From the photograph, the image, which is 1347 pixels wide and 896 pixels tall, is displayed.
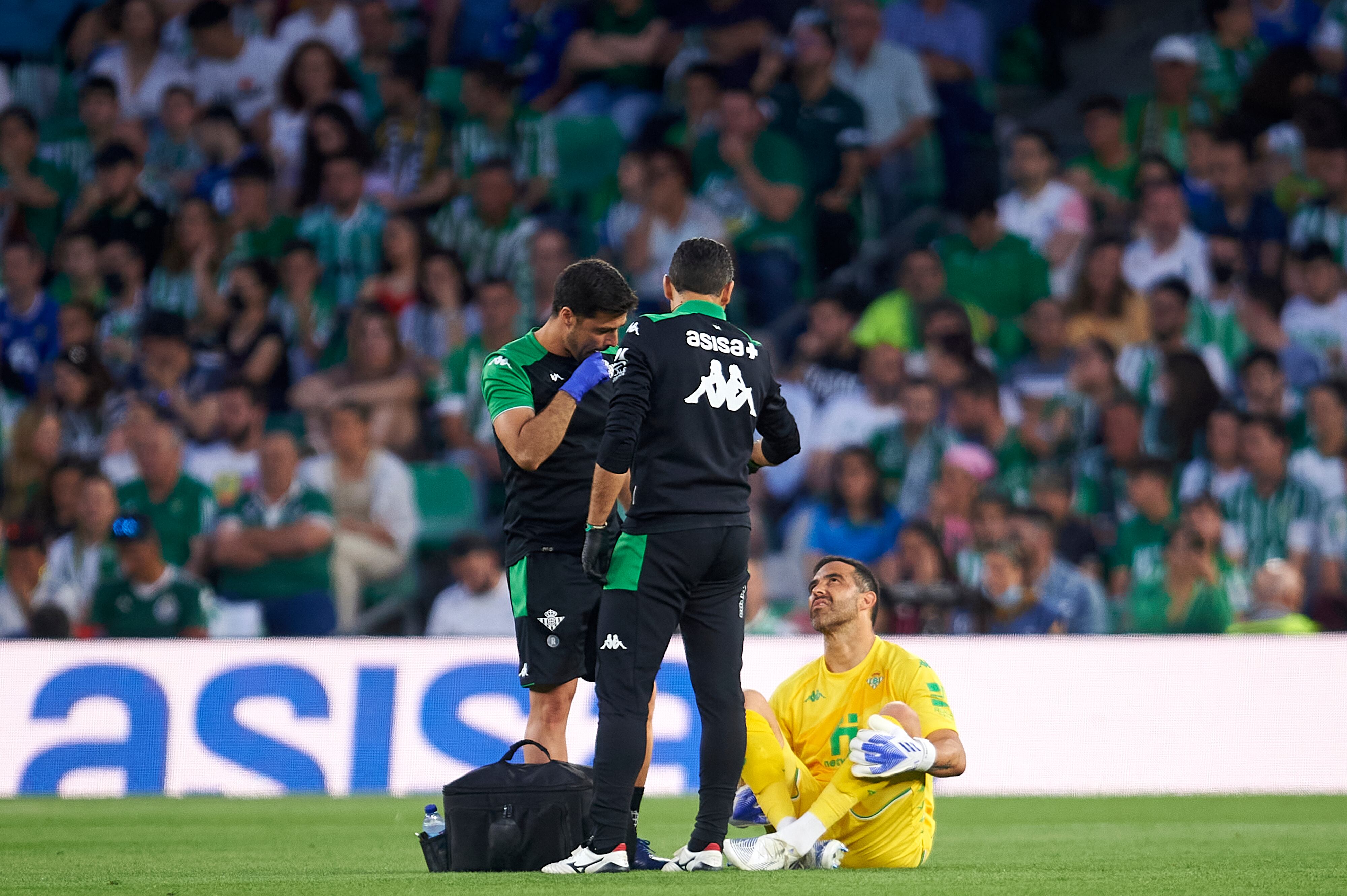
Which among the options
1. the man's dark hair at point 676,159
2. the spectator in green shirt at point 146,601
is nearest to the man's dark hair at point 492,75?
the man's dark hair at point 676,159

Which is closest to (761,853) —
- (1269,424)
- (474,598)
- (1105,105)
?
(474,598)

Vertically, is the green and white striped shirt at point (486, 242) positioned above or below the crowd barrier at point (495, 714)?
above

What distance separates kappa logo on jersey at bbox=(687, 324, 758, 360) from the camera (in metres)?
5.51

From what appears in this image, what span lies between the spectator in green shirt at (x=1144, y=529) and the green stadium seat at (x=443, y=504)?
15.2 ft

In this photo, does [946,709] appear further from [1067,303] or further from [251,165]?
[251,165]

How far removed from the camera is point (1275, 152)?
14070 millimetres

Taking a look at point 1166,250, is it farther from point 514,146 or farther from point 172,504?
point 172,504

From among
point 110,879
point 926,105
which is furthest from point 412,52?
point 110,879

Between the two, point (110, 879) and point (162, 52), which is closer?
point (110, 879)

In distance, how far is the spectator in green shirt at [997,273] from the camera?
534 inches

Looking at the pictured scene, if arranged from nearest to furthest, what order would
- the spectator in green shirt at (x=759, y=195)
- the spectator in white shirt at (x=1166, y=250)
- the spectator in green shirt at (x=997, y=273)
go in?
the spectator in white shirt at (x=1166, y=250) < the spectator in green shirt at (x=997, y=273) < the spectator in green shirt at (x=759, y=195)

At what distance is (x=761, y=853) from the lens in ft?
18.6

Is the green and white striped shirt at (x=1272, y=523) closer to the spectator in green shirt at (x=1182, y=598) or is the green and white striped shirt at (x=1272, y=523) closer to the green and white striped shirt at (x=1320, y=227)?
the spectator in green shirt at (x=1182, y=598)

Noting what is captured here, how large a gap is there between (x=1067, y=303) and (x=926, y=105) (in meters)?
2.21
